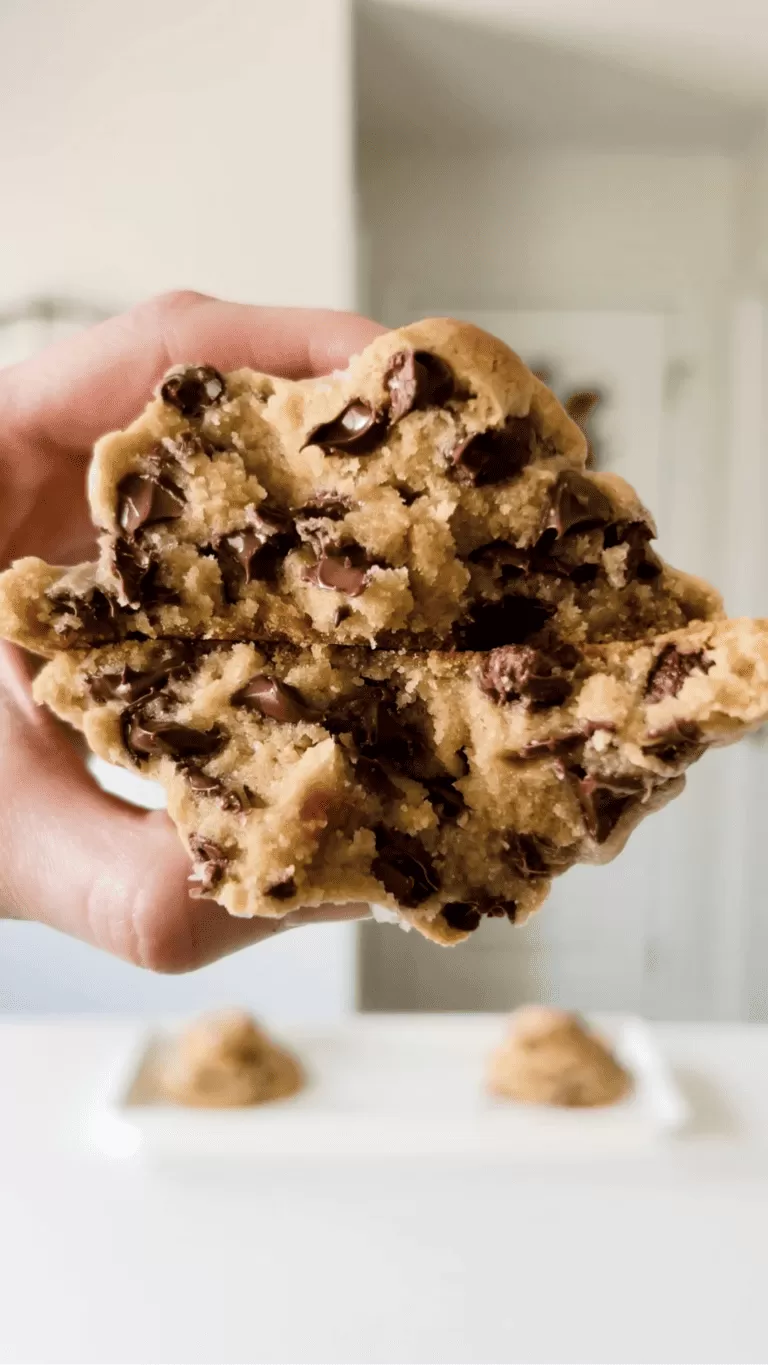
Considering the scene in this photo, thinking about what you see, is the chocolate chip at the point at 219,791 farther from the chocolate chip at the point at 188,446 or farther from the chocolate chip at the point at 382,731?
the chocolate chip at the point at 188,446

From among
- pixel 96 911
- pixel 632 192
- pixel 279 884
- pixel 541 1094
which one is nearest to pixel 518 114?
pixel 632 192

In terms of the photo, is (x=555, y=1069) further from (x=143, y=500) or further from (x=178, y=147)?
(x=178, y=147)

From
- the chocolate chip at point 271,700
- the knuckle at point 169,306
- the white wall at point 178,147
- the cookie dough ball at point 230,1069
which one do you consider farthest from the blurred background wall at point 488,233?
the chocolate chip at point 271,700

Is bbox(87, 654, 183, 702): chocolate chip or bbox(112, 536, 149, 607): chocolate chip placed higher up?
bbox(112, 536, 149, 607): chocolate chip

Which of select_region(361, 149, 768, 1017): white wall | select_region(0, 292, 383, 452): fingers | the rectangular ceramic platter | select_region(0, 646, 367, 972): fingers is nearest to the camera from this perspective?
select_region(0, 646, 367, 972): fingers

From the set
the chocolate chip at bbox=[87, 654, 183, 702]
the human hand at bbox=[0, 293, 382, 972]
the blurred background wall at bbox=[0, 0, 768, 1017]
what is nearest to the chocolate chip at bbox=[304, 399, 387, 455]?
the chocolate chip at bbox=[87, 654, 183, 702]

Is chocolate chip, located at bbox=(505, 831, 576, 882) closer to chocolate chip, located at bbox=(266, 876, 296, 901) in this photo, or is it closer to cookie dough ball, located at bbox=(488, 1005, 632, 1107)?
chocolate chip, located at bbox=(266, 876, 296, 901)

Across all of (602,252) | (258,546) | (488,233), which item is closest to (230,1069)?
(258,546)
